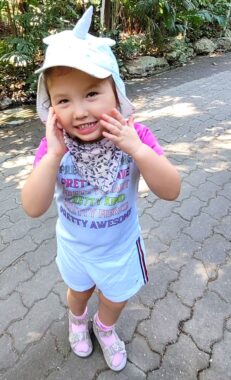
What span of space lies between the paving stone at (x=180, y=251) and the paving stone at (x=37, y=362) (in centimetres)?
94

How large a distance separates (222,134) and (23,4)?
382 cm

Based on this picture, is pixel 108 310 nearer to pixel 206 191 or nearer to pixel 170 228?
pixel 170 228

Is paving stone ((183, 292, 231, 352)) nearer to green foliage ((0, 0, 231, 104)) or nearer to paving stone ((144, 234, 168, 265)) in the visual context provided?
paving stone ((144, 234, 168, 265))

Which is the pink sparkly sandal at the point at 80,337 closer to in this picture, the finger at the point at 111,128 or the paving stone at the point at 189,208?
the finger at the point at 111,128

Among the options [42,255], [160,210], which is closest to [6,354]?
[42,255]

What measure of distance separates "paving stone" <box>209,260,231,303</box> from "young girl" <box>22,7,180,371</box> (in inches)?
33.4

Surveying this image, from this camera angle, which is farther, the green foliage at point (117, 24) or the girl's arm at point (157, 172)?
the green foliage at point (117, 24)

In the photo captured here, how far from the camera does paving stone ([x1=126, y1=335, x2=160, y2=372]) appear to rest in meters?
1.73

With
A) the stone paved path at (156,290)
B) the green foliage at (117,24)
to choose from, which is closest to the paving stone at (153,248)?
the stone paved path at (156,290)

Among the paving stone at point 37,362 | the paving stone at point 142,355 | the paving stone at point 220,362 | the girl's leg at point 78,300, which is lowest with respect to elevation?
the paving stone at point 220,362

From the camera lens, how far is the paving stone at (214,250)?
2371 mm

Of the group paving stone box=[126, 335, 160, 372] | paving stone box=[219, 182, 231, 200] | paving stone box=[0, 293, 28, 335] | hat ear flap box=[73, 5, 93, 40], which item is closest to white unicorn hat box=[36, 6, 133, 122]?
hat ear flap box=[73, 5, 93, 40]

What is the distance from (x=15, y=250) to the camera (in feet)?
8.30

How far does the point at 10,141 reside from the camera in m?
4.29
